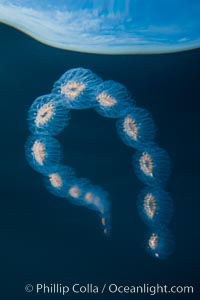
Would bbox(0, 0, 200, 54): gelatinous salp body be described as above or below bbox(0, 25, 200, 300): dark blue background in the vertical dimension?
above

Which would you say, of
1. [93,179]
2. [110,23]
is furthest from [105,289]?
[110,23]

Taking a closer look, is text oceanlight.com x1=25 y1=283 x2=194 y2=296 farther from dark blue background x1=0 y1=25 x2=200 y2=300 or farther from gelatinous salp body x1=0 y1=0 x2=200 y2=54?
gelatinous salp body x1=0 y1=0 x2=200 y2=54

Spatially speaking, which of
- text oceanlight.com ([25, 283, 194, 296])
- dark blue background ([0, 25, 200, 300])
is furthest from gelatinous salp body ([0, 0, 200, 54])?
text oceanlight.com ([25, 283, 194, 296])

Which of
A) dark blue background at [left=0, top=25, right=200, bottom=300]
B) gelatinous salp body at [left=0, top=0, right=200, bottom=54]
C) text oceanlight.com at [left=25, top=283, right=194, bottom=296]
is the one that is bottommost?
text oceanlight.com at [left=25, top=283, right=194, bottom=296]

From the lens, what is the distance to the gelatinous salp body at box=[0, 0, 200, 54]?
197cm

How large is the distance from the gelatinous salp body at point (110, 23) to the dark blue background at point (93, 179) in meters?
0.05

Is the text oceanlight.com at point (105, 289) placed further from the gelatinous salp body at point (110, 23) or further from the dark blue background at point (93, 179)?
the gelatinous salp body at point (110, 23)

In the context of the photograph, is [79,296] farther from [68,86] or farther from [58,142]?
[68,86]

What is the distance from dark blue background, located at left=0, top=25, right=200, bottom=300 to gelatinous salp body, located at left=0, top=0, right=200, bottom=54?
1.9 inches

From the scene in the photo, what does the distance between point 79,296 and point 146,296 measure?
34 cm

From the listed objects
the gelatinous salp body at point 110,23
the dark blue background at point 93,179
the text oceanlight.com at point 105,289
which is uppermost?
the gelatinous salp body at point 110,23

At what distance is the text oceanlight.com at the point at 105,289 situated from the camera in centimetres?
206

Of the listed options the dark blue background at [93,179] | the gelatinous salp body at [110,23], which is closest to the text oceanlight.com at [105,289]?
the dark blue background at [93,179]

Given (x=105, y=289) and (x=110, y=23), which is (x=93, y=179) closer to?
(x=105, y=289)
